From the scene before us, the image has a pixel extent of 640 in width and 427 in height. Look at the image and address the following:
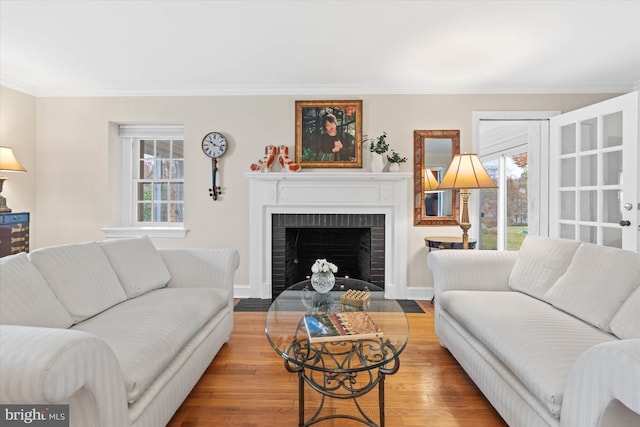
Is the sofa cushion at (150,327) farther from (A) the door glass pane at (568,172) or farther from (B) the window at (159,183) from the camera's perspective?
(A) the door glass pane at (568,172)

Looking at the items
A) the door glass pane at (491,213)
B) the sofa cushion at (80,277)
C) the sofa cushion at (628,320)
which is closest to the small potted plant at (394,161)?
the sofa cushion at (628,320)

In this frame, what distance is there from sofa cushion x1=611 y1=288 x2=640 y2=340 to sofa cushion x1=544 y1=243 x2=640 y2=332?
58 mm

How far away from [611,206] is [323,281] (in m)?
2.79

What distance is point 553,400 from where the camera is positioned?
1230 millimetres

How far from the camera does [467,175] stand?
2725mm

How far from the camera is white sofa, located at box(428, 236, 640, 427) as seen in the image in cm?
107

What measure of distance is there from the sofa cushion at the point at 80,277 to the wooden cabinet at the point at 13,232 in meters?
2.02

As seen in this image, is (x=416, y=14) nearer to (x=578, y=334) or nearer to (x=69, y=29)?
(x=578, y=334)

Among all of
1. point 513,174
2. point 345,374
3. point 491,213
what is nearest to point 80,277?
point 345,374

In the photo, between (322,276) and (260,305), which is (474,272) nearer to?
(322,276)

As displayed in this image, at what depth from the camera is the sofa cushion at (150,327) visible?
4.42 feet

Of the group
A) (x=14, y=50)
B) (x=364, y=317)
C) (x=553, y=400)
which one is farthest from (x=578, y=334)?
(x=14, y=50)

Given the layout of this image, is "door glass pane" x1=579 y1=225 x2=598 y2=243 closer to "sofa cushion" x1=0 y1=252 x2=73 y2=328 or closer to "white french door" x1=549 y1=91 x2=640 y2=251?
"white french door" x1=549 y1=91 x2=640 y2=251

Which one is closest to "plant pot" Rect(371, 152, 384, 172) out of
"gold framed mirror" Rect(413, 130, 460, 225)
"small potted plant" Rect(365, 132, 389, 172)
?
"small potted plant" Rect(365, 132, 389, 172)
